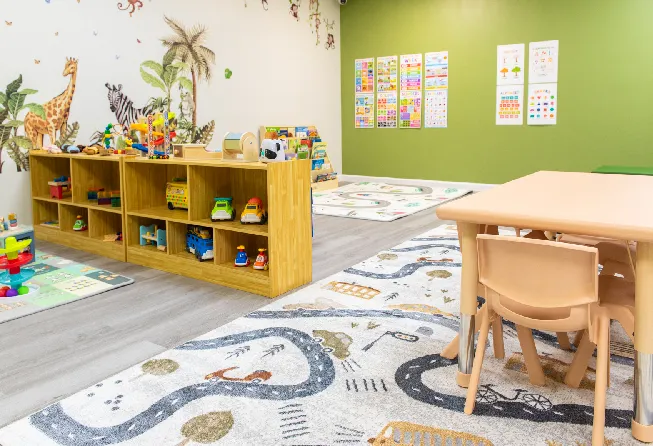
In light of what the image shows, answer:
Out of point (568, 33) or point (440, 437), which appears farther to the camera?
point (568, 33)

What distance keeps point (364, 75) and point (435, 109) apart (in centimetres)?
126

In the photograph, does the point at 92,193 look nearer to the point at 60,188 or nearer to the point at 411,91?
the point at 60,188

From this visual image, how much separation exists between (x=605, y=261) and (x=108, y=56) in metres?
4.49

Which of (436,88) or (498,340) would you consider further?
(436,88)

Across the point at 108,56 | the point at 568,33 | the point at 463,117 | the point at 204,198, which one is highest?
the point at 568,33

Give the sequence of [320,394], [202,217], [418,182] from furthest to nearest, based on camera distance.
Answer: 1. [418,182]
2. [202,217]
3. [320,394]

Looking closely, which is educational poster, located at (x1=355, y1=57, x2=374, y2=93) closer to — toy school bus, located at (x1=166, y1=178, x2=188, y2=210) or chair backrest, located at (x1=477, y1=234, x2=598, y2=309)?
toy school bus, located at (x1=166, y1=178, x2=188, y2=210)

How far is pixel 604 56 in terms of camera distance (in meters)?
6.20

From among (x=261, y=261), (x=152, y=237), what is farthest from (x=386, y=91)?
(x=261, y=261)

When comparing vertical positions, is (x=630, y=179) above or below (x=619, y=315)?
above

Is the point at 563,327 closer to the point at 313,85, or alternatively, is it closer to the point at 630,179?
the point at 630,179

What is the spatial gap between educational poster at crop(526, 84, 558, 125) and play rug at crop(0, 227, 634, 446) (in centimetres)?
483

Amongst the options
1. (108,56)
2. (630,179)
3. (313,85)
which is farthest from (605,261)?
(313,85)

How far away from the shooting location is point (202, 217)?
3293mm
